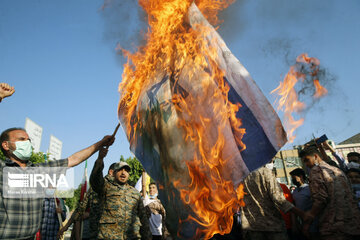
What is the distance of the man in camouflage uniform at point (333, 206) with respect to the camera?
331 cm

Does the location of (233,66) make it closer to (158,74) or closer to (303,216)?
(158,74)

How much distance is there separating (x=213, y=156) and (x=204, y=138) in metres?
0.27

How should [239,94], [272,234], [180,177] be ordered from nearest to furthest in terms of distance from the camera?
[180,177], [239,94], [272,234]

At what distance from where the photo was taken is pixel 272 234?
148 inches

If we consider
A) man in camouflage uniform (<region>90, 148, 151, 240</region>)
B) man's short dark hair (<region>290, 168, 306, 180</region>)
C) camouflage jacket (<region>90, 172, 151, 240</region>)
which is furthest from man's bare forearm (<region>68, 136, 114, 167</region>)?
man's short dark hair (<region>290, 168, 306, 180</region>)

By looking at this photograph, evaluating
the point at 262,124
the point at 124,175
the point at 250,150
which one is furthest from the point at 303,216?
the point at 124,175

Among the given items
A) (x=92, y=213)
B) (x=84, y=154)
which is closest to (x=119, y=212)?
(x=92, y=213)

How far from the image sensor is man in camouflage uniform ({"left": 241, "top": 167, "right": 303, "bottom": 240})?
373 cm

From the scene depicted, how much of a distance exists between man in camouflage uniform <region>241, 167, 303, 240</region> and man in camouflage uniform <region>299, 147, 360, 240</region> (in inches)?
12.4

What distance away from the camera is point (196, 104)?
3408 millimetres

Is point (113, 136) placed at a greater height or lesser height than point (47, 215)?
greater
